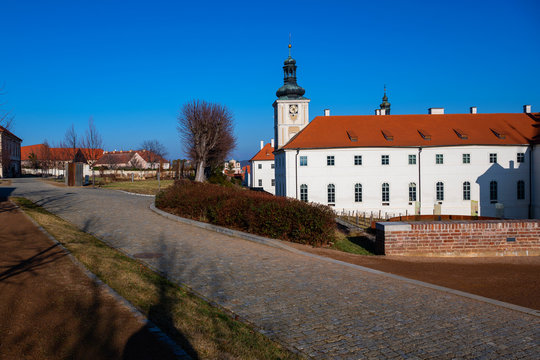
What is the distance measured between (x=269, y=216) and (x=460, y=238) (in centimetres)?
554

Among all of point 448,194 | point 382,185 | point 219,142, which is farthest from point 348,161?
point 219,142

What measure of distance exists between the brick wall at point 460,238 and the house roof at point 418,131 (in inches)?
1179

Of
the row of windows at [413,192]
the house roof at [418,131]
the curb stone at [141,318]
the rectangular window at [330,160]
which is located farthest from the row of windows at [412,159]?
the curb stone at [141,318]

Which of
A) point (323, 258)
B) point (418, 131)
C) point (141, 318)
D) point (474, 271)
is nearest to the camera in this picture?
point (141, 318)

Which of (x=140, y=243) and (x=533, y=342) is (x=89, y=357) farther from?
(x=140, y=243)

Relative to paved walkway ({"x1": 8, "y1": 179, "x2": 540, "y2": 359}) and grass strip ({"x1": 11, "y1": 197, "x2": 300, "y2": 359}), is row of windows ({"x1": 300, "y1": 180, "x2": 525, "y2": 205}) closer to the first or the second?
paved walkway ({"x1": 8, "y1": 179, "x2": 540, "y2": 359})

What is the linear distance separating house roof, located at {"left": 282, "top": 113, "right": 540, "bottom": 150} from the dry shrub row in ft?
Result: 86.9

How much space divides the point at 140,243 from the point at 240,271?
4301mm

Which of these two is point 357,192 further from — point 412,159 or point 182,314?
point 182,314

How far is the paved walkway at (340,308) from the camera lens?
4898 mm

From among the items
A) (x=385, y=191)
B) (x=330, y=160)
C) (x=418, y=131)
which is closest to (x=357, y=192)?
(x=385, y=191)

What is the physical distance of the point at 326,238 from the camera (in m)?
12.8

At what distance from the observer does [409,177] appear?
42.0 meters

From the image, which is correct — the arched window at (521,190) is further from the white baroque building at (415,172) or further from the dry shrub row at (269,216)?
the dry shrub row at (269,216)
